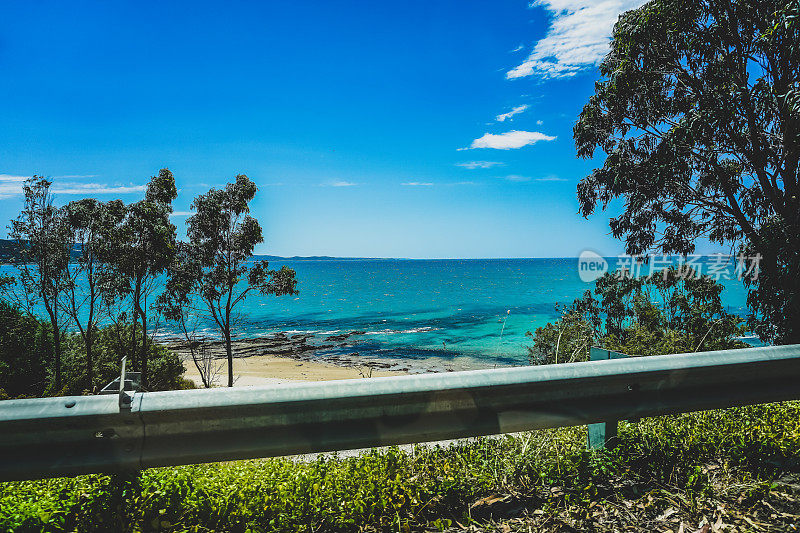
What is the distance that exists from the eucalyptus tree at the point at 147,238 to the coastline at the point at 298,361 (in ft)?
22.3

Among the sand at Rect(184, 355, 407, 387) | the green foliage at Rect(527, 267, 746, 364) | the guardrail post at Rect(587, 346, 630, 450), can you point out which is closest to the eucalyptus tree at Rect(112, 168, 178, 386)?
the sand at Rect(184, 355, 407, 387)

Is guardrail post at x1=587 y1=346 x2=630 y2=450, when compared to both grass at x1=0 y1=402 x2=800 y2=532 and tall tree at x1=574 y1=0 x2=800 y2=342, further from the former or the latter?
tall tree at x1=574 y1=0 x2=800 y2=342

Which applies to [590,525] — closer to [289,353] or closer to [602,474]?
[602,474]

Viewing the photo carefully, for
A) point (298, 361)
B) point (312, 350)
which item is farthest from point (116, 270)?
point (312, 350)

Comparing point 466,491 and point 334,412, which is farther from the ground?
point 334,412

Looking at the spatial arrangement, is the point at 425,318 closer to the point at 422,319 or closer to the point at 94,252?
the point at 422,319

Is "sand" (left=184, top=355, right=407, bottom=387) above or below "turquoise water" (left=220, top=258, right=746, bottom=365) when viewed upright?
below

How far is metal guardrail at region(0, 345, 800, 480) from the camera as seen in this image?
2.25 m

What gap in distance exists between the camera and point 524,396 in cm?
267

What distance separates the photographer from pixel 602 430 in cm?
309

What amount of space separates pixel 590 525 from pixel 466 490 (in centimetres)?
63

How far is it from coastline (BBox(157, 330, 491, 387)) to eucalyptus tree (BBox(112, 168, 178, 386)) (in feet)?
22.3

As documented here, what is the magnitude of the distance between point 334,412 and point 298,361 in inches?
1305

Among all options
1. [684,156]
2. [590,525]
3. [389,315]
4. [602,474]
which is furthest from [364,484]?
[389,315]
